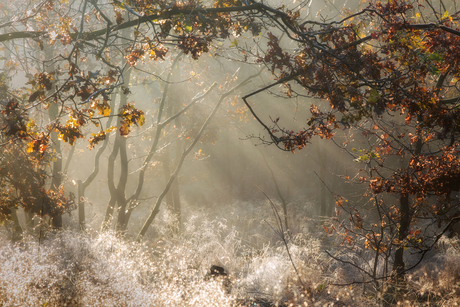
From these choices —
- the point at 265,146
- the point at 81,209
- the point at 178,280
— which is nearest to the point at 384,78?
the point at 265,146

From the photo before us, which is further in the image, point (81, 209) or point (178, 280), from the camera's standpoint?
point (81, 209)

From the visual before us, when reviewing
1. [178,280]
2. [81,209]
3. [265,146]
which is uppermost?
[81,209]

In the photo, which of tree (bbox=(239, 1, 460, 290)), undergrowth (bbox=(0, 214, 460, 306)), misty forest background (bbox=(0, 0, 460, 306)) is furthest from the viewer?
undergrowth (bbox=(0, 214, 460, 306))

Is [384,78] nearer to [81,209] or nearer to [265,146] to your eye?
[265,146]

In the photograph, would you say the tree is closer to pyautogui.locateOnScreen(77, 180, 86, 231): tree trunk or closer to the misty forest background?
the misty forest background

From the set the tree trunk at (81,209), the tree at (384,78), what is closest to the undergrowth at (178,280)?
the tree trunk at (81,209)

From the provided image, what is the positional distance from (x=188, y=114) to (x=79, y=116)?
973 centimetres

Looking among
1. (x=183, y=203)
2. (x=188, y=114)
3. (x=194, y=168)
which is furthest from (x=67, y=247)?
(x=194, y=168)

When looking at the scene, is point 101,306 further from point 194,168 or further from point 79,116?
point 194,168

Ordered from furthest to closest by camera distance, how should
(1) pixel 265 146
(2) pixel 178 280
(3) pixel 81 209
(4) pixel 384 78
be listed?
(3) pixel 81 209 → (2) pixel 178 280 → (1) pixel 265 146 → (4) pixel 384 78

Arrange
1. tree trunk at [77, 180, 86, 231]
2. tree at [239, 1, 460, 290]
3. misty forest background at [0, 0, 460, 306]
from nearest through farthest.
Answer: tree at [239, 1, 460, 290], misty forest background at [0, 0, 460, 306], tree trunk at [77, 180, 86, 231]

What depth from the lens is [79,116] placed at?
2.91m

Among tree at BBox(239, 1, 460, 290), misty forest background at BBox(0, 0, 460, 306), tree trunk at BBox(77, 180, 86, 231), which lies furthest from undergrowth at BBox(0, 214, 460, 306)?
tree at BBox(239, 1, 460, 290)

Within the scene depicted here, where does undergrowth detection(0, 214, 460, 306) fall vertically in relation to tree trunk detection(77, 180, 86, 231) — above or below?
below
